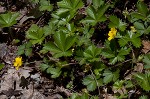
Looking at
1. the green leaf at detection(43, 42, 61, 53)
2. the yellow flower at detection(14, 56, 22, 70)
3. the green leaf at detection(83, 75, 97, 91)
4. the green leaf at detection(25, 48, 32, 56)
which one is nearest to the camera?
the green leaf at detection(83, 75, 97, 91)

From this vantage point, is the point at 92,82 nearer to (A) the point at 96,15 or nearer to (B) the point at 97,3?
(A) the point at 96,15

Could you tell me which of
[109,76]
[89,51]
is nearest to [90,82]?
[109,76]

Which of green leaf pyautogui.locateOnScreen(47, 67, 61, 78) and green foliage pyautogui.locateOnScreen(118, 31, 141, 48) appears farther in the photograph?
green leaf pyautogui.locateOnScreen(47, 67, 61, 78)

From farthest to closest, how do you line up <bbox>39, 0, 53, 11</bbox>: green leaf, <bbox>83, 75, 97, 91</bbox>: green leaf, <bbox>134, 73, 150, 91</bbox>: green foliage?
<bbox>39, 0, 53, 11</bbox>: green leaf < <bbox>83, 75, 97, 91</bbox>: green leaf < <bbox>134, 73, 150, 91</bbox>: green foliage

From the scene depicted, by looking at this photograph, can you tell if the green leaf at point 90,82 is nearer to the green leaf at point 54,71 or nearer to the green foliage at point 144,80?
the green leaf at point 54,71

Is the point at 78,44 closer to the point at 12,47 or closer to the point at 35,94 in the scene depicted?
the point at 35,94

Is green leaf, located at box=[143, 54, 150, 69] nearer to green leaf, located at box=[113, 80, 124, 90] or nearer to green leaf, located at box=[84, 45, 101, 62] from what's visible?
green leaf, located at box=[113, 80, 124, 90]

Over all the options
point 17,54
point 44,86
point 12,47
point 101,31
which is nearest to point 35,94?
point 44,86

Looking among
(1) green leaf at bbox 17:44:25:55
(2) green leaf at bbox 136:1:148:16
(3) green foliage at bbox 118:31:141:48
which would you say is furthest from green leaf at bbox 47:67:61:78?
(2) green leaf at bbox 136:1:148:16
